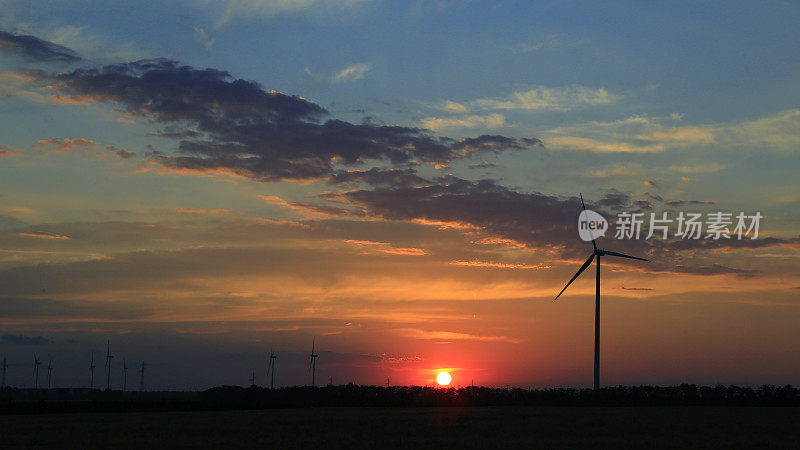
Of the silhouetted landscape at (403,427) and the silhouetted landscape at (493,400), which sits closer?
Result: the silhouetted landscape at (403,427)

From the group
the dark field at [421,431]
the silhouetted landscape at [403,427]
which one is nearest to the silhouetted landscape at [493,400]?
the silhouetted landscape at [403,427]

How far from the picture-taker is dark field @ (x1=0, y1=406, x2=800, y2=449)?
5941 centimetres

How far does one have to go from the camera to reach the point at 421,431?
234 feet

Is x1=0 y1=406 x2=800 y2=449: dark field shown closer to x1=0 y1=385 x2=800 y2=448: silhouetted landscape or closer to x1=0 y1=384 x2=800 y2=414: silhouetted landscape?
x1=0 y1=385 x2=800 y2=448: silhouetted landscape

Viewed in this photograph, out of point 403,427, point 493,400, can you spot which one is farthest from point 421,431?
point 493,400

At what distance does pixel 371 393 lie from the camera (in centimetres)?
16175

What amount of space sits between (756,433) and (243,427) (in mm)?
46787

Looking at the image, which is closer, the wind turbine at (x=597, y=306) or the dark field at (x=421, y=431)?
the dark field at (x=421, y=431)

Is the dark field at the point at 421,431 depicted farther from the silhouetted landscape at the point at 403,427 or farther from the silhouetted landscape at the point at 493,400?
the silhouetted landscape at the point at 493,400

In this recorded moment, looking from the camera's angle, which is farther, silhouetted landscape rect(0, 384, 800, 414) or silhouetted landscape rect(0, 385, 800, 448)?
silhouetted landscape rect(0, 384, 800, 414)

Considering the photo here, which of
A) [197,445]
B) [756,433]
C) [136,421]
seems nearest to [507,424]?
[756,433]

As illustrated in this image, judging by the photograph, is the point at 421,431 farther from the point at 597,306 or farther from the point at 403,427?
the point at 597,306

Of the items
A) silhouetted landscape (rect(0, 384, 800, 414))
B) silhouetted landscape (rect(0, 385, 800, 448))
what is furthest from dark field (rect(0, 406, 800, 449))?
silhouetted landscape (rect(0, 384, 800, 414))

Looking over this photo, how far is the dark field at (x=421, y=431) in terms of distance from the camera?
59406 millimetres
